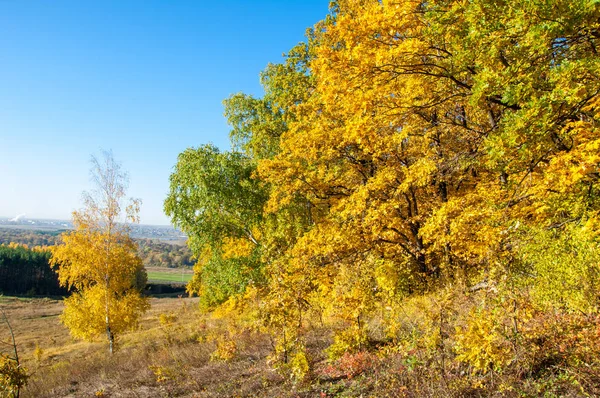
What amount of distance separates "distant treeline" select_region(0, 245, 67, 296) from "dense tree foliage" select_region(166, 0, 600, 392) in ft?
320

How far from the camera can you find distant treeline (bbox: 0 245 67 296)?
8800cm

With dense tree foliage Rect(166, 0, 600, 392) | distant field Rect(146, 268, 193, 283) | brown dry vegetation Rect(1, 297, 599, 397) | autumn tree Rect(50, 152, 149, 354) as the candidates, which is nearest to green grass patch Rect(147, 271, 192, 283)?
distant field Rect(146, 268, 193, 283)

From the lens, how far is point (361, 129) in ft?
24.7

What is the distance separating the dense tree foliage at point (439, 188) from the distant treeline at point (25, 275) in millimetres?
97479

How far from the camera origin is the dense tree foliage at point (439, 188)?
5.06 meters

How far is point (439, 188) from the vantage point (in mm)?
12805

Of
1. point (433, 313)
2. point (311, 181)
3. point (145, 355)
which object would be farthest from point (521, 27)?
point (145, 355)

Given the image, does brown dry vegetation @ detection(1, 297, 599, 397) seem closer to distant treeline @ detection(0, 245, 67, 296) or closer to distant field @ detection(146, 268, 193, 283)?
distant treeline @ detection(0, 245, 67, 296)

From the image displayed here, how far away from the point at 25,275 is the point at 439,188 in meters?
111

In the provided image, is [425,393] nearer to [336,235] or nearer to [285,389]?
[285,389]

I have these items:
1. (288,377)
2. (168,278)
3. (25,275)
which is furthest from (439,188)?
(168,278)

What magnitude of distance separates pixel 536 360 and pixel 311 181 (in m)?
8.39

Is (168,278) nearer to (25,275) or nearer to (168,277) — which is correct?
(168,277)

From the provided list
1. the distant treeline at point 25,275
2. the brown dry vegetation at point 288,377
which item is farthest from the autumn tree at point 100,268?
the distant treeline at point 25,275
